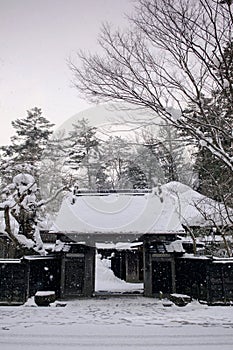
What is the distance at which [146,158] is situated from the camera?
15797mm

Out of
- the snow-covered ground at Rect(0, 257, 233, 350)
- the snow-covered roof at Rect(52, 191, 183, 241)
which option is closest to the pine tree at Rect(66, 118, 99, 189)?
the snow-covered roof at Rect(52, 191, 183, 241)

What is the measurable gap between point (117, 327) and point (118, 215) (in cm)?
699

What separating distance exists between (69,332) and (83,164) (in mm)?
18190

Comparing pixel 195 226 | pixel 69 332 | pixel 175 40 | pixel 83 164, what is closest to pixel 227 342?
pixel 69 332

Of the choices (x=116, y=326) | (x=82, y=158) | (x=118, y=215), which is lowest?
(x=116, y=326)

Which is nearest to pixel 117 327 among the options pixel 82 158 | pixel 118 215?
pixel 118 215

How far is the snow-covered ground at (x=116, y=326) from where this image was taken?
6.04 meters

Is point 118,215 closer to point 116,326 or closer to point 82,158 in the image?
point 116,326

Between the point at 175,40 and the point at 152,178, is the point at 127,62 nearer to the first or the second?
the point at 175,40

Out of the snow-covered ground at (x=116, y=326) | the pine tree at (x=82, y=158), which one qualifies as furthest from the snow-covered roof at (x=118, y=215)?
the pine tree at (x=82, y=158)

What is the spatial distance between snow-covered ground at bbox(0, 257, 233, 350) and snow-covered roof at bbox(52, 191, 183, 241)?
9.38ft

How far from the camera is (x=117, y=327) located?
7.56m

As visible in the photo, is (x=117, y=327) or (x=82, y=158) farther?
(x=82, y=158)

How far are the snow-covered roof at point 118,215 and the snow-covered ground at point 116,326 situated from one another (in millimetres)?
2859
